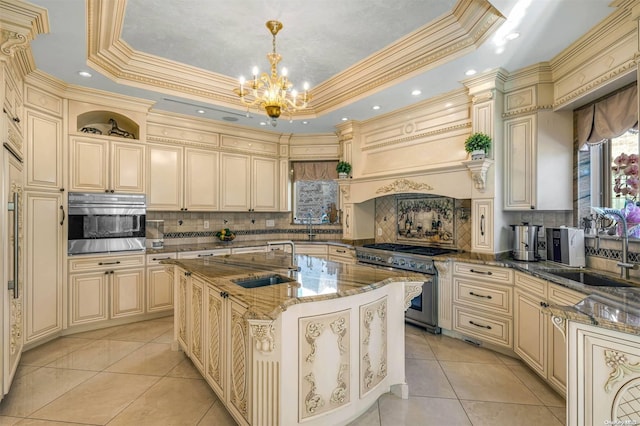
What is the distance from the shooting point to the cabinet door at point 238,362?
184 centimetres

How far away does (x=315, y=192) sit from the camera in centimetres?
578

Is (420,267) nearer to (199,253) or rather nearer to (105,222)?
(199,253)

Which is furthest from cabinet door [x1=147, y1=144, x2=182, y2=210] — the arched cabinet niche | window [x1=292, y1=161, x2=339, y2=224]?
window [x1=292, y1=161, x2=339, y2=224]

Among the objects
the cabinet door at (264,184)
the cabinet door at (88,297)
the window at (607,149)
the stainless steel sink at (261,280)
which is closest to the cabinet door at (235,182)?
the cabinet door at (264,184)

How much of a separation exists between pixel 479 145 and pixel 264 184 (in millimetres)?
3412

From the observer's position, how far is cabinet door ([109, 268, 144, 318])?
3.79 m

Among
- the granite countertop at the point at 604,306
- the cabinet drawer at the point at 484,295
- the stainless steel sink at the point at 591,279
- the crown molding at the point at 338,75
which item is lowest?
the cabinet drawer at the point at 484,295

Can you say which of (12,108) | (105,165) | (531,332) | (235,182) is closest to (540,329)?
(531,332)

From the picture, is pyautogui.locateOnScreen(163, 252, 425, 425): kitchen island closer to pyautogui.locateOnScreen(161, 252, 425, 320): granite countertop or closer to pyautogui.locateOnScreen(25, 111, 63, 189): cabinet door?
pyautogui.locateOnScreen(161, 252, 425, 320): granite countertop

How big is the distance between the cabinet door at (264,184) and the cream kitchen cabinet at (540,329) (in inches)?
151

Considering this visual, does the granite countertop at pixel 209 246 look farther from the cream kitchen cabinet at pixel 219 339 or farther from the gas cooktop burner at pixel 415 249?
the cream kitchen cabinet at pixel 219 339

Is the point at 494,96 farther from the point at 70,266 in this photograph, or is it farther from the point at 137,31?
the point at 70,266

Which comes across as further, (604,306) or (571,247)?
(571,247)

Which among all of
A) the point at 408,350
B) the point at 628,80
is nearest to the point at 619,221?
the point at 628,80
